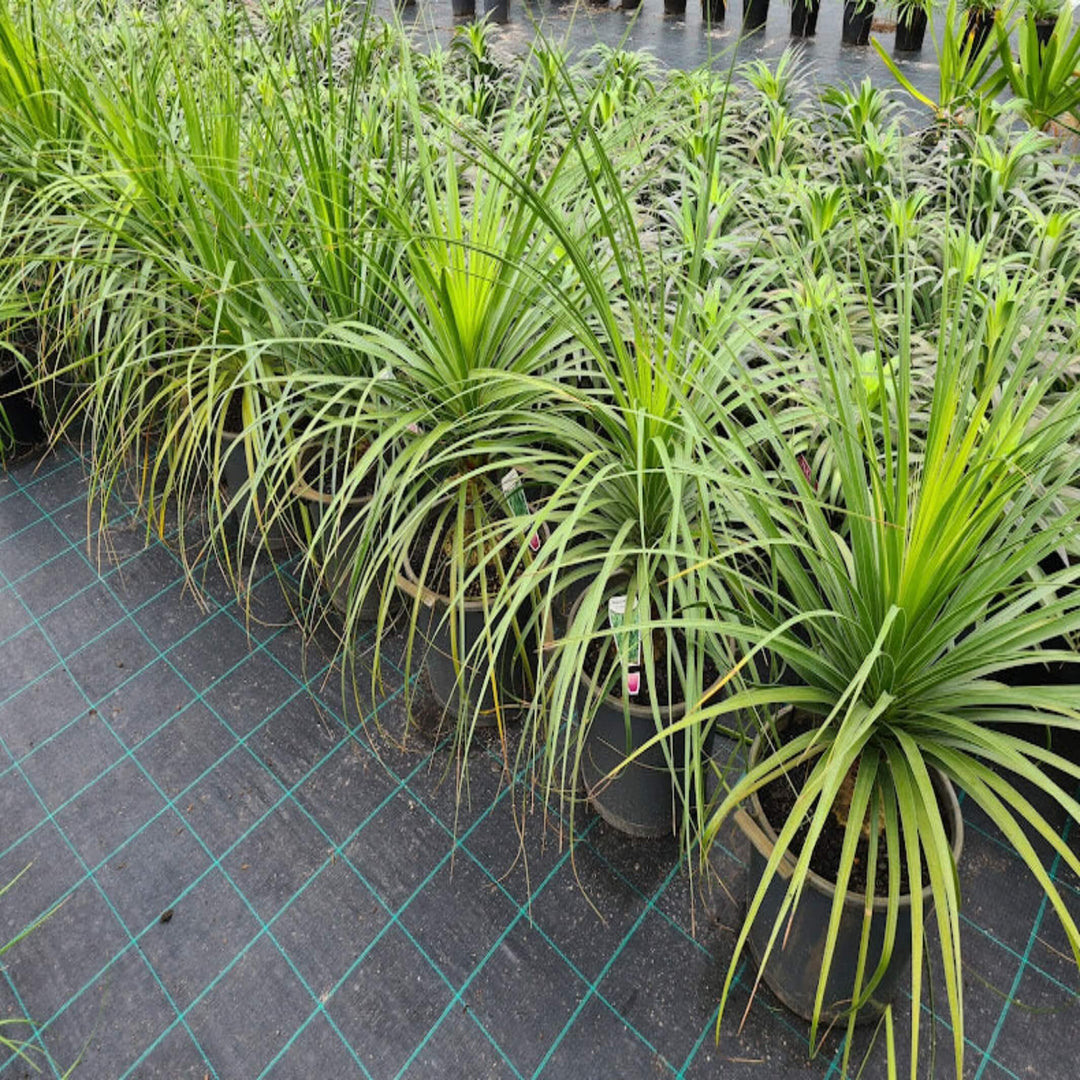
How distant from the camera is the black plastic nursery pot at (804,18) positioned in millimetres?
3957

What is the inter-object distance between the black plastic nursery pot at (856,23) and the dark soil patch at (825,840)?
389 centimetres

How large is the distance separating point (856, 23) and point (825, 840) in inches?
162

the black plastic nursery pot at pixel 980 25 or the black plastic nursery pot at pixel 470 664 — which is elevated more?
the black plastic nursery pot at pixel 980 25

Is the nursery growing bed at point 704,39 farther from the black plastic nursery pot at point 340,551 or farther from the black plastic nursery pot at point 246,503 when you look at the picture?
the black plastic nursery pot at point 340,551

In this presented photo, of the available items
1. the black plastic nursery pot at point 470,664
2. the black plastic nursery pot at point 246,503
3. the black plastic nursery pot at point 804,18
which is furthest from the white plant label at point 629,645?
the black plastic nursery pot at point 804,18

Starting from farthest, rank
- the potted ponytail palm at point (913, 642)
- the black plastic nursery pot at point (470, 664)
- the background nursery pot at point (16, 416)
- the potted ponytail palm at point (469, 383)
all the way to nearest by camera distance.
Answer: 1. the background nursery pot at point (16, 416)
2. the black plastic nursery pot at point (470, 664)
3. the potted ponytail palm at point (469, 383)
4. the potted ponytail palm at point (913, 642)

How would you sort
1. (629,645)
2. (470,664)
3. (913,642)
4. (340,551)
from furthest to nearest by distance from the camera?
1. (340,551)
2. (470,664)
3. (629,645)
4. (913,642)

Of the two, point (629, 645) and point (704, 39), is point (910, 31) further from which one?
point (629, 645)

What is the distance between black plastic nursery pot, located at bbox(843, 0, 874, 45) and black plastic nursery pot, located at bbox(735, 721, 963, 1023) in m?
3.96

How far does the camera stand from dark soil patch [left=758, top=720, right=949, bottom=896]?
3.27 feet

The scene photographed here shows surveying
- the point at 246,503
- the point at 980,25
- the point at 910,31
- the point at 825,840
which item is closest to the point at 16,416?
the point at 246,503

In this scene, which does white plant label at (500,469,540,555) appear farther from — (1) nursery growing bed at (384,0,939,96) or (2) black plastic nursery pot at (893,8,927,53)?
(2) black plastic nursery pot at (893,8,927,53)

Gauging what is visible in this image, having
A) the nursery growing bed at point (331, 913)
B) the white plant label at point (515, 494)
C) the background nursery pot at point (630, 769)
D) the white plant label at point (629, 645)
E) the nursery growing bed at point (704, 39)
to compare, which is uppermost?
the nursery growing bed at point (704, 39)

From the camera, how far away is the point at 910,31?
3809 mm
